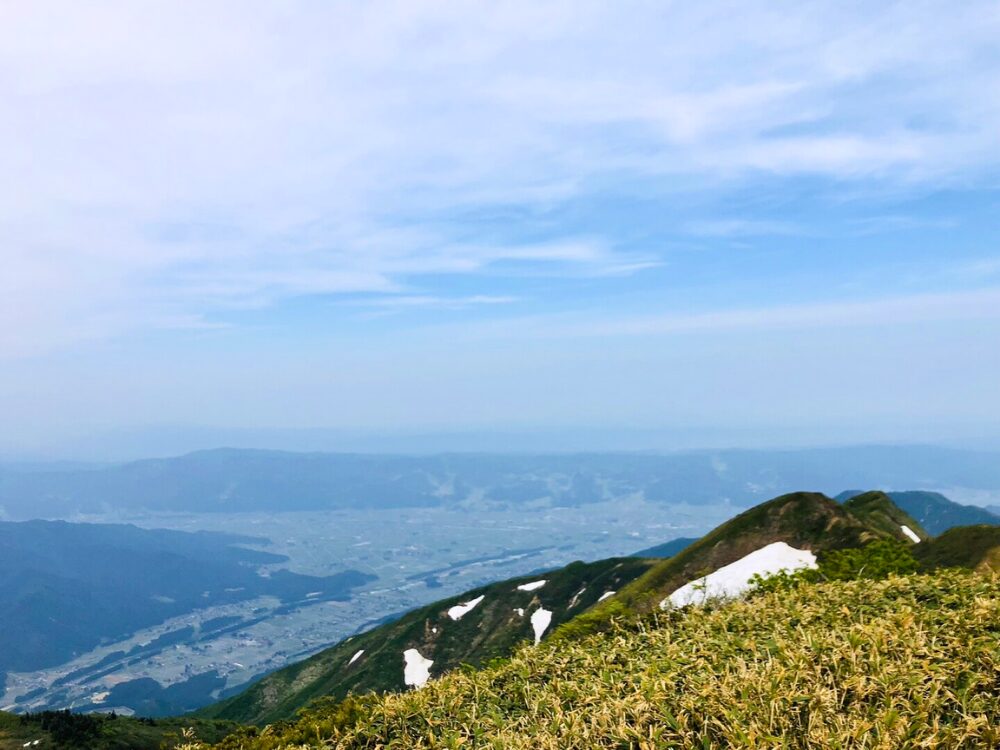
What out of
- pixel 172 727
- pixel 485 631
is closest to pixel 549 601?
pixel 485 631

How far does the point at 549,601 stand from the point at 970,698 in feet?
380

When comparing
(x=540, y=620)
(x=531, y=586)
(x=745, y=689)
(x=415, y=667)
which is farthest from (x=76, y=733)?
(x=531, y=586)

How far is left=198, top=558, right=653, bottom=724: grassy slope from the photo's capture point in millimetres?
116625

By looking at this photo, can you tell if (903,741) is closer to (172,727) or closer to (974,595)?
(974,595)

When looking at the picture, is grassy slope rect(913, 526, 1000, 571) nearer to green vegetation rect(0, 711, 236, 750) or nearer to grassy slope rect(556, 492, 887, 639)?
grassy slope rect(556, 492, 887, 639)

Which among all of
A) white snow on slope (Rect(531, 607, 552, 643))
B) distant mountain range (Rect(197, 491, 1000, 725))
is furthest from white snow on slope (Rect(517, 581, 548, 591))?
white snow on slope (Rect(531, 607, 552, 643))

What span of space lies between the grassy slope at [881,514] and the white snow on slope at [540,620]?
2131 inches

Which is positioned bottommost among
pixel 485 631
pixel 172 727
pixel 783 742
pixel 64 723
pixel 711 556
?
pixel 485 631

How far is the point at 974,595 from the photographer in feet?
71.7

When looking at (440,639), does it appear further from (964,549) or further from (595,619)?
(595,619)

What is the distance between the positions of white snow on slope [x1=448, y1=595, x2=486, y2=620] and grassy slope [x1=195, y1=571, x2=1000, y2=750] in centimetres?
11336

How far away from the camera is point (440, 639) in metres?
125

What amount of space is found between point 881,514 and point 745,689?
319 feet

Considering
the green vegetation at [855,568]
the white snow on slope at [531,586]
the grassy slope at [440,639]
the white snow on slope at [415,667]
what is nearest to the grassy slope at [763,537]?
the green vegetation at [855,568]
